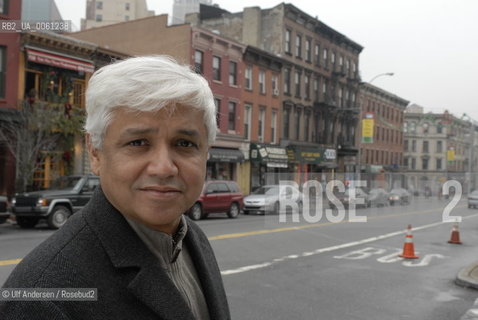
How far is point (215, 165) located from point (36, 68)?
13.9m

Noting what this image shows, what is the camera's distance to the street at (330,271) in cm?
702

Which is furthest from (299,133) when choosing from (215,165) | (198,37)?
(198,37)

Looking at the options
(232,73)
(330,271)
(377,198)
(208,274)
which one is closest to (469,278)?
(330,271)

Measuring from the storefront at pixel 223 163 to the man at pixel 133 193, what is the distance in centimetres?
2963

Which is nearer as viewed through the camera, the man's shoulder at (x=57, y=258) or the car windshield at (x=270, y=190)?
the man's shoulder at (x=57, y=258)

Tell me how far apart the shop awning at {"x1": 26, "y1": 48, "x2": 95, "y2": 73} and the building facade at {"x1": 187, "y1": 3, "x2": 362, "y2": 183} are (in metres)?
18.9

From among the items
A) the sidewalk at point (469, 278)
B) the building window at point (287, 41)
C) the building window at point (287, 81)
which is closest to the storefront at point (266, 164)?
the building window at point (287, 81)

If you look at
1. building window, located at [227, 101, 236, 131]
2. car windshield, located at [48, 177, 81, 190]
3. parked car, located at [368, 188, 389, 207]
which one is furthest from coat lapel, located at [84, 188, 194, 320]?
parked car, located at [368, 188, 389, 207]

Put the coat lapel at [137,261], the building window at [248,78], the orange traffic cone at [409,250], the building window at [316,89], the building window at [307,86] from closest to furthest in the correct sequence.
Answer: the coat lapel at [137,261] → the orange traffic cone at [409,250] → the building window at [248,78] → the building window at [307,86] → the building window at [316,89]

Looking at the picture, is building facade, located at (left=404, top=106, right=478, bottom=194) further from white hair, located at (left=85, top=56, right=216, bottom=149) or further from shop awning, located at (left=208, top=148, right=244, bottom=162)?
white hair, located at (left=85, top=56, right=216, bottom=149)

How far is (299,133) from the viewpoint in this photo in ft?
138

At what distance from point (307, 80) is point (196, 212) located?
26.7 m

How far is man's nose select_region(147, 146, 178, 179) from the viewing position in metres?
1.52

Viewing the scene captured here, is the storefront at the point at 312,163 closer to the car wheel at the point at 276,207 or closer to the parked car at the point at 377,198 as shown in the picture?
the parked car at the point at 377,198
